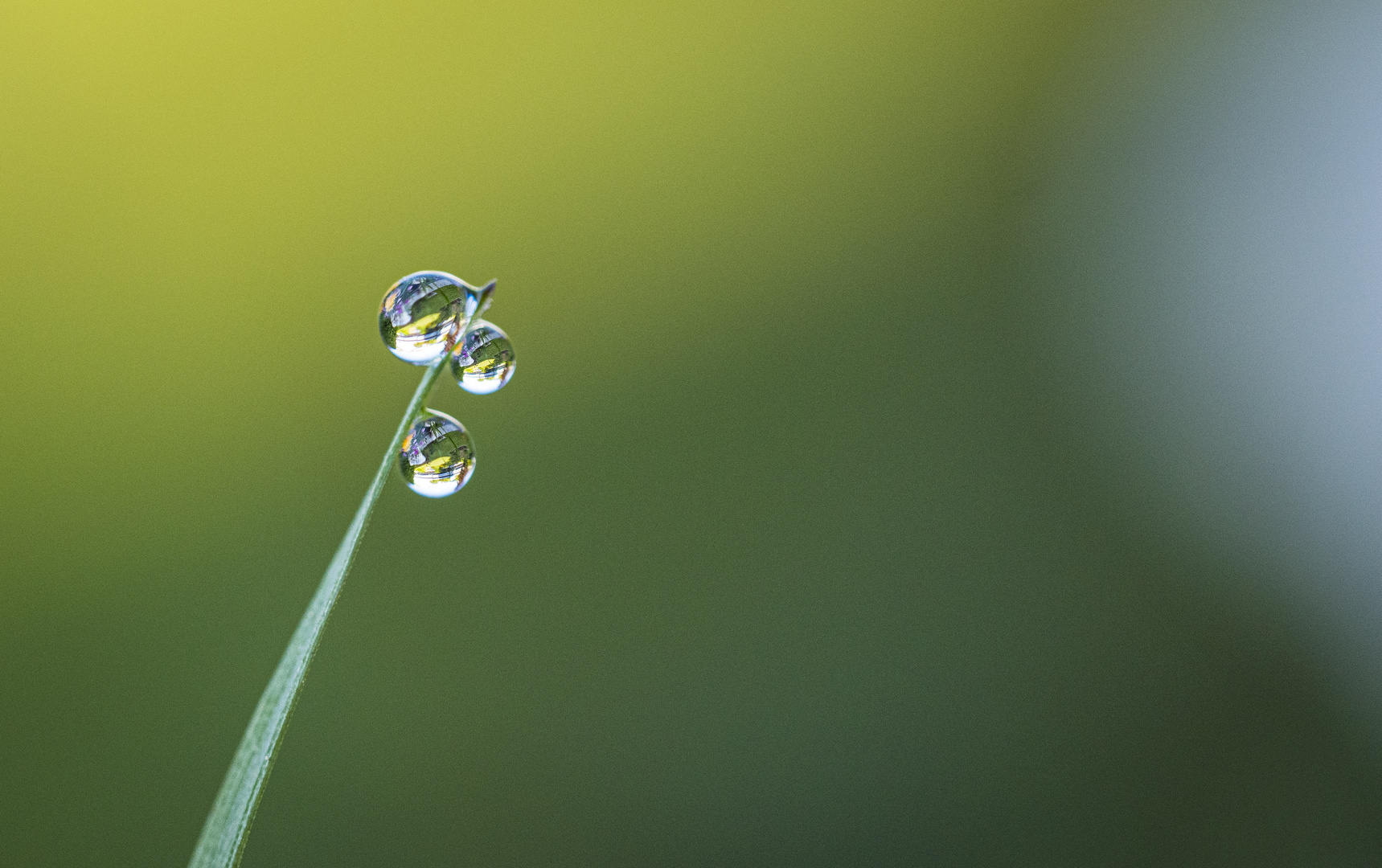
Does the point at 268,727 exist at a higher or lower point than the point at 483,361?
lower

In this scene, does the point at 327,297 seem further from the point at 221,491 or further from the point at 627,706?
the point at 627,706

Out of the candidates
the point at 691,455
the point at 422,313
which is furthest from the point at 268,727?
the point at 691,455

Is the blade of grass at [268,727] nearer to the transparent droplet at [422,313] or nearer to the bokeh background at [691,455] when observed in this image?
the transparent droplet at [422,313]

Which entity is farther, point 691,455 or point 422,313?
point 691,455

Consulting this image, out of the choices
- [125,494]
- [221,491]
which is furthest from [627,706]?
[125,494]

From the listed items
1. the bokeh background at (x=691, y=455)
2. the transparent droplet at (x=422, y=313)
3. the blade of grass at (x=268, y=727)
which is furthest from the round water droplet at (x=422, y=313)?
the bokeh background at (x=691, y=455)

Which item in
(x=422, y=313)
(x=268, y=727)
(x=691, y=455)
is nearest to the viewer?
(x=268, y=727)

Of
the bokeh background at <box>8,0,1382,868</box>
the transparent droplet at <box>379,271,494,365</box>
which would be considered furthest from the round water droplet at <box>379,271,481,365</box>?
the bokeh background at <box>8,0,1382,868</box>

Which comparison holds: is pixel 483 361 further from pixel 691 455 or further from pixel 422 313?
pixel 691 455
